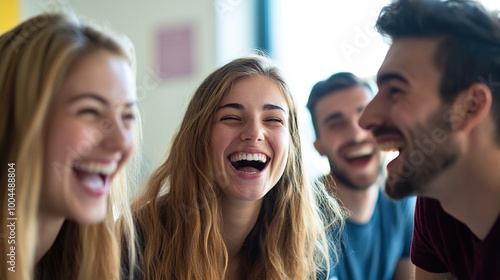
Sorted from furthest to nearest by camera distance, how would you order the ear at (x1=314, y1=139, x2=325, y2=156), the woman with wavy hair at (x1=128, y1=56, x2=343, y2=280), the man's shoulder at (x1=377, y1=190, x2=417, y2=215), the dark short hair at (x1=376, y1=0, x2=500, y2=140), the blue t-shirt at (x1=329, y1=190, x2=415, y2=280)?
the ear at (x1=314, y1=139, x2=325, y2=156), the man's shoulder at (x1=377, y1=190, x2=417, y2=215), the blue t-shirt at (x1=329, y1=190, x2=415, y2=280), the woman with wavy hair at (x1=128, y1=56, x2=343, y2=280), the dark short hair at (x1=376, y1=0, x2=500, y2=140)

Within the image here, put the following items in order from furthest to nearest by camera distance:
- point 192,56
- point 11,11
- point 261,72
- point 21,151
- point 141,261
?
point 192,56 < point 11,11 < point 261,72 < point 141,261 < point 21,151

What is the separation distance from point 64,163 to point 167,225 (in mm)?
502

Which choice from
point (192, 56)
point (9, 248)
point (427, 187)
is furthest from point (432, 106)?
point (192, 56)

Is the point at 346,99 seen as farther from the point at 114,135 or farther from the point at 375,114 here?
the point at 114,135

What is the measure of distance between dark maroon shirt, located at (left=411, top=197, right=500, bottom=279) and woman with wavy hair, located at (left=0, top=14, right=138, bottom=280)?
619mm

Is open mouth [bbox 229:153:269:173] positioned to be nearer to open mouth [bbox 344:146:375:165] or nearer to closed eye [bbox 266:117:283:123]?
closed eye [bbox 266:117:283:123]

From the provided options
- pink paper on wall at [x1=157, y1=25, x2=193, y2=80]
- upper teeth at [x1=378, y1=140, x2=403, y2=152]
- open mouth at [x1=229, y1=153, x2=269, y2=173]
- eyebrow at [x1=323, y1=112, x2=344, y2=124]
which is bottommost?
upper teeth at [x1=378, y1=140, x2=403, y2=152]

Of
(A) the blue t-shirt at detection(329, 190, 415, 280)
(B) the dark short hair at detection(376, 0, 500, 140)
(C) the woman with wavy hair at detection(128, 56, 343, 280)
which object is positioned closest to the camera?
(B) the dark short hair at detection(376, 0, 500, 140)

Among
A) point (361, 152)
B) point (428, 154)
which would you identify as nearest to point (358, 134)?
point (361, 152)

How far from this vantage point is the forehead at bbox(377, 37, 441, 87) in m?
1.00

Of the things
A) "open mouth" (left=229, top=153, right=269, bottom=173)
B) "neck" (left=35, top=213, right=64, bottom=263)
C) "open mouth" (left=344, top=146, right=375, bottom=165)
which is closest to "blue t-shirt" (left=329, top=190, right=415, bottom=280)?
"open mouth" (left=344, top=146, right=375, bottom=165)

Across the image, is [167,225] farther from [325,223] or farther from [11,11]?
[11,11]

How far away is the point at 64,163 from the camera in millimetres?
885

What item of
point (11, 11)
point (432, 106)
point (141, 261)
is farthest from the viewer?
point (11, 11)
